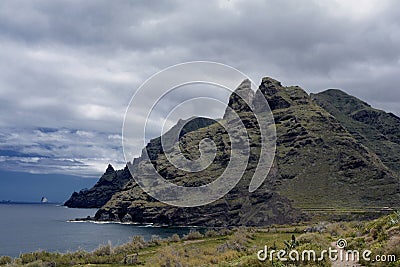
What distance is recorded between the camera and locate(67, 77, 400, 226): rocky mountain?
463ft

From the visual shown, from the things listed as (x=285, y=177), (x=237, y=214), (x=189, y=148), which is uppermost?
(x=189, y=148)

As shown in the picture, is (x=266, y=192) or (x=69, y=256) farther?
(x=266, y=192)

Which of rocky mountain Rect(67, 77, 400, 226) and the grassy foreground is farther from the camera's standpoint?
rocky mountain Rect(67, 77, 400, 226)

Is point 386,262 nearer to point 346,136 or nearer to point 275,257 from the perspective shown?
point 275,257

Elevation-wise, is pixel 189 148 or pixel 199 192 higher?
pixel 189 148

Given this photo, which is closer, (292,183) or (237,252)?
(237,252)

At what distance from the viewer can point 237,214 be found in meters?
156

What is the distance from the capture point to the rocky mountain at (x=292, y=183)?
14125 cm

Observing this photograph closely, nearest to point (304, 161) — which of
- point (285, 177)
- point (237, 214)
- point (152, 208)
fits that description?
point (285, 177)

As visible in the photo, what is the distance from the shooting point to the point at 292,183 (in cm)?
15538

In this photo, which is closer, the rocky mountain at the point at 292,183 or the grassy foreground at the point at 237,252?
the grassy foreground at the point at 237,252

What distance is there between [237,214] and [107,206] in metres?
68.8

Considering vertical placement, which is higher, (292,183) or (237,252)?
(292,183)

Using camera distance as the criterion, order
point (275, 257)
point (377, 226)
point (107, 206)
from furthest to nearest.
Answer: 1. point (107, 206)
2. point (377, 226)
3. point (275, 257)
